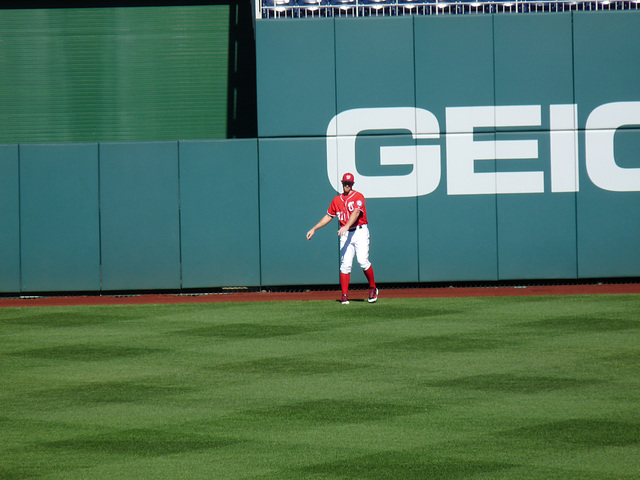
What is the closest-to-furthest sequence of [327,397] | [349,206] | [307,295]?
[327,397], [349,206], [307,295]

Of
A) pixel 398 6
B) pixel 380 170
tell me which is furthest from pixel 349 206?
pixel 398 6

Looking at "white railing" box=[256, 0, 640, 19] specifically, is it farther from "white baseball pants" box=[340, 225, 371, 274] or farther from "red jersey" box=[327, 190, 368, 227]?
Answer: "white baseball pants" box=[340, 225, 371, 274]

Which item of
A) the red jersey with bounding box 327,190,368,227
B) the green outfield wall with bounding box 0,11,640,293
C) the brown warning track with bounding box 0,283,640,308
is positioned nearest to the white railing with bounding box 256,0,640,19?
the green outfield wall with bounding box 0,11,640,293

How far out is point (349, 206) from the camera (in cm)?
1482

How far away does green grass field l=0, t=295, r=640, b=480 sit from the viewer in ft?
18.8

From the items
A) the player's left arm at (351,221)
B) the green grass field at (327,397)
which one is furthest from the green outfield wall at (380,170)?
the green grass field at (327,397)

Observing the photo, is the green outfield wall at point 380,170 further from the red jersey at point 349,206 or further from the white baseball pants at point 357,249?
the white baseball pants at point 357,249

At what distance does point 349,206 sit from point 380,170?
3.25 meters

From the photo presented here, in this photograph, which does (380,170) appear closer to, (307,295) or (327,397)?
(307,295)

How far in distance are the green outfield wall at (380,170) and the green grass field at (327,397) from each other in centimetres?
479

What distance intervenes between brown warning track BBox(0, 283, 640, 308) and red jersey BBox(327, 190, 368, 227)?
5.64ft

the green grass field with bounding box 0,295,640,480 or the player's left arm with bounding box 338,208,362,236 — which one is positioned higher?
the player's left arm with bounding box 338,208,362,236

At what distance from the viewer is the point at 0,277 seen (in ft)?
58.4

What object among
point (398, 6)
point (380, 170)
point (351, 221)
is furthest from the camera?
point (398, 6)
